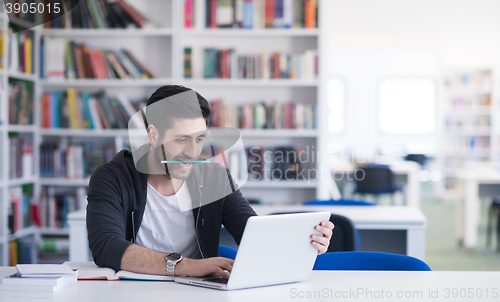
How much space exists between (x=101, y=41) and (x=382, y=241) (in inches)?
98.1

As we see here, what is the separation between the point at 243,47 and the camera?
12.4 feet

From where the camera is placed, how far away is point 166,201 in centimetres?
159

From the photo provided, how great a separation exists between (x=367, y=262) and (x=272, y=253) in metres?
0.44

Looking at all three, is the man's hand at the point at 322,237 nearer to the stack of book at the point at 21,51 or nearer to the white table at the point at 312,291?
the white table at the point at 312,291

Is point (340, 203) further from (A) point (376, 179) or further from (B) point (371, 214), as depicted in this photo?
(A) point (376, 179)

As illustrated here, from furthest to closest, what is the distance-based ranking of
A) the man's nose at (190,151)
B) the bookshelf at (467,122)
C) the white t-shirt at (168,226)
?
the bookshelf at (467,122), the white t-shirt at (168,226), the man's nose at (190,151)

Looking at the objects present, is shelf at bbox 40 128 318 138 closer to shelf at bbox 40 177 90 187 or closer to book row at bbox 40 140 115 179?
book row at bbox 40 140 115 179

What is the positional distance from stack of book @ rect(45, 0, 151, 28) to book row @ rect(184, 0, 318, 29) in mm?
386

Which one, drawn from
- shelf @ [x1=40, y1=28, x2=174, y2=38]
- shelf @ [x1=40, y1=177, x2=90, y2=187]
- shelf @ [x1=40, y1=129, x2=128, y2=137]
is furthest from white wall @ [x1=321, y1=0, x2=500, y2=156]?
shelf @ [x1=40, y1=177, x2=90, y2=187]

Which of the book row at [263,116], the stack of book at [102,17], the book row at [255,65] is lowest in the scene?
the book row at [263,116]

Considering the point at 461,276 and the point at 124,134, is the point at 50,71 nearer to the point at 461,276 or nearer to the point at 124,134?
the point at 124,134

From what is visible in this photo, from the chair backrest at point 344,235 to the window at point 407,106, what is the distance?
27.3 feet

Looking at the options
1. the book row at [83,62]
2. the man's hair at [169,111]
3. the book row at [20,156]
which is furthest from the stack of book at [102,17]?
the man's hair at [169,111]

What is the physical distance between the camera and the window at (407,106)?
9984 millimetres
